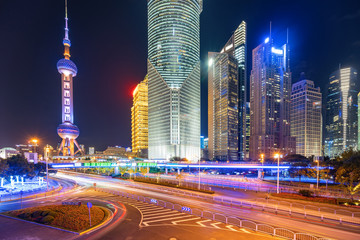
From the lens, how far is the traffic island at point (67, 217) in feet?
61.0

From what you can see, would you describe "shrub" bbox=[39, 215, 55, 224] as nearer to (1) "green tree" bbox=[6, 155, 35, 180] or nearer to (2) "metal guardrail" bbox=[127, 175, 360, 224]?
(2) "metal guardrail" bbox=[127, 175, 360, 224]

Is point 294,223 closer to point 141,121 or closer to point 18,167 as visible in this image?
point 18,167

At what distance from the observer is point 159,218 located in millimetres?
21625

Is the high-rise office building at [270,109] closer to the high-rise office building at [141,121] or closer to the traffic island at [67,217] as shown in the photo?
the high-rise office building at [141,121]

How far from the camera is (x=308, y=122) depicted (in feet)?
602

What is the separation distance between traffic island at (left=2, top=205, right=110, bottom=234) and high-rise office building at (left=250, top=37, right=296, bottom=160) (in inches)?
7019

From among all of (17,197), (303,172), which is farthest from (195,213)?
(303,172)

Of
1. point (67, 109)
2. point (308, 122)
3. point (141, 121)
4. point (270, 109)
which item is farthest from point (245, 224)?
point (308, 122)

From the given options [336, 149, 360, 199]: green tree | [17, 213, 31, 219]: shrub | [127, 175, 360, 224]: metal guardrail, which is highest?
[336, 149, 360, 199]: green tree

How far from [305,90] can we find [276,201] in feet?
642

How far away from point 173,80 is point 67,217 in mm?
136628

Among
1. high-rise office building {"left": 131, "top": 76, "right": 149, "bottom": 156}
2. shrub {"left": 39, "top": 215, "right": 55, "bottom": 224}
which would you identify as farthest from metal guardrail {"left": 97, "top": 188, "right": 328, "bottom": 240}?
high-rise office building {"left": 131, "top": 76, "right": 149, "bottom": 156}

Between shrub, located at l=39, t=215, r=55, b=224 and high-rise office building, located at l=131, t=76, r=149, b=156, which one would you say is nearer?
shrub, located at l=39, t=215, r=55, b=224

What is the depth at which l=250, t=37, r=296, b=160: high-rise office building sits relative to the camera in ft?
599
